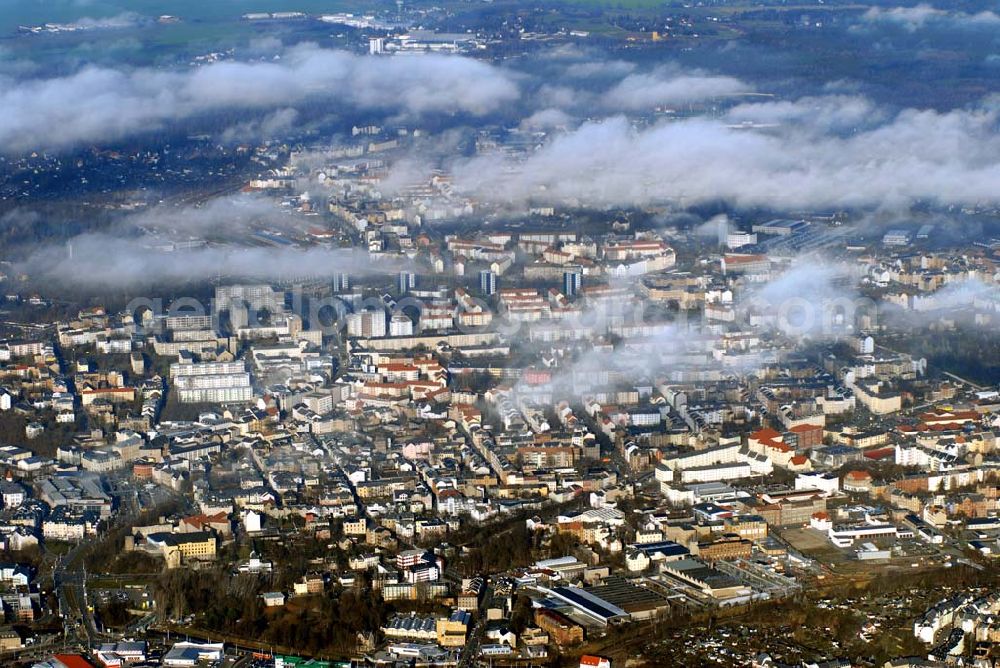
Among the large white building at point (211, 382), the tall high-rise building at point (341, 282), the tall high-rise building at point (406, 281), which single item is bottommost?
the tall high-rise building at point (406, 281)

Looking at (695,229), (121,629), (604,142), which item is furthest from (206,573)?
(604,142)

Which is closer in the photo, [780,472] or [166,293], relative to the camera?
[780,472]

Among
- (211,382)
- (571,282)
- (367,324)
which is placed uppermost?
(211,382)

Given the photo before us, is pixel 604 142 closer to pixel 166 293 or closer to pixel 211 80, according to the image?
pixel 211 80

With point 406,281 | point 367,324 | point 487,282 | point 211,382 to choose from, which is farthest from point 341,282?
point 211,382

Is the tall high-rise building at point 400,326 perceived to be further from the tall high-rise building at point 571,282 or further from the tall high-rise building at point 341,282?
the tall high-rise building at point 571,282

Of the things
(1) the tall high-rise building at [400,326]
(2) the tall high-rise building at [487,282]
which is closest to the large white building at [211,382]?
(1) the tall high-rise building at [400,326]

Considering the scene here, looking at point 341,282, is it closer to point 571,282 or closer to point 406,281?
point 406,281

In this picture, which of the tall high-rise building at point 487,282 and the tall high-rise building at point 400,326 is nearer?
the tall high-rise building at point 400,326
